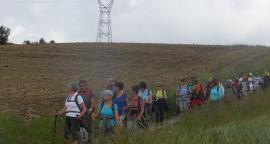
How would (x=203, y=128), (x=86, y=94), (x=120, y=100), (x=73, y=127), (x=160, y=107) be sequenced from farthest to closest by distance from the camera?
1. (x=160, y=107)
2. (x=86, y=94)
3. (x=120, y=100)
4. (x=73, y=127)
5. (x=203, y=128)

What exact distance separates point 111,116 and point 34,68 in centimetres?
2502

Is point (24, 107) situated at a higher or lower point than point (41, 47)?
lower

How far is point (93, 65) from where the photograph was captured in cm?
3941

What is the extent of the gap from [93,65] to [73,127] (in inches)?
1048

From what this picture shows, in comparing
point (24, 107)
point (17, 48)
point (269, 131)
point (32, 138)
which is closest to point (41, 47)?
point (17, 48)

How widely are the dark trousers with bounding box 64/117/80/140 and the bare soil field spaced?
5493 mm

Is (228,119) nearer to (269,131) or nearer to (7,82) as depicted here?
(269,131)

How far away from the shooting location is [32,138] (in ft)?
49.3

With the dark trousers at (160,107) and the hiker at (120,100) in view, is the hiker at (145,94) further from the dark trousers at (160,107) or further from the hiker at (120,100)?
the hiker at (120,100)

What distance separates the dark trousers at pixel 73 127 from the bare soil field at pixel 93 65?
5493 mm

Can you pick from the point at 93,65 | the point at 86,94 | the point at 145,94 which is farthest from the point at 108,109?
the point at 93,65

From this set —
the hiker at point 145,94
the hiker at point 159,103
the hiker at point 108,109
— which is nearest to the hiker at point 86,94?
the hiker at point 108,109

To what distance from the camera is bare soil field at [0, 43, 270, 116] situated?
79.9 ft

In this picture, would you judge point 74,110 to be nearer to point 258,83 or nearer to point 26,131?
point 26,131
